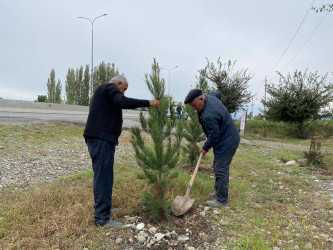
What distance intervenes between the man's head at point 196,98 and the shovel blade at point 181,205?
1.36 metres

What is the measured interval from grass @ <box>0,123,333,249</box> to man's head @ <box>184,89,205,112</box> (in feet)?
3.34

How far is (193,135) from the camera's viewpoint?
18.3ft

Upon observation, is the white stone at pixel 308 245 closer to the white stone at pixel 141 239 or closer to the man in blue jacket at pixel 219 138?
the man in blue jacket at pixel 219 138

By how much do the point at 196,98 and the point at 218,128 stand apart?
54 centimetres

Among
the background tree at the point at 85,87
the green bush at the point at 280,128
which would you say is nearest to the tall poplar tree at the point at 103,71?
the background tree at the point at 85,87

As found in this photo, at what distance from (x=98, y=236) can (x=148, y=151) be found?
3.62 ft

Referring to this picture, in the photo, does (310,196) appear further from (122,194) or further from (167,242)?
(122,194)

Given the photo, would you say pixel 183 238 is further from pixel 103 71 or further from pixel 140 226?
pixel 103 71

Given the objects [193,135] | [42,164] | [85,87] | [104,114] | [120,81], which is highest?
[85,87]

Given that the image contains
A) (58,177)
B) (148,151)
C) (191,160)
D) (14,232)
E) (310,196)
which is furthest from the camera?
(191,160)

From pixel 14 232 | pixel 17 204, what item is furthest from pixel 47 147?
pixel 14 232

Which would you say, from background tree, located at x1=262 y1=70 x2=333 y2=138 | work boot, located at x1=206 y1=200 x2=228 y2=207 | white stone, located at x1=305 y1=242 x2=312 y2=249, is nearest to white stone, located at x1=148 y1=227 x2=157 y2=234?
work boot, located at x1=206 y1=200 x2=228 y2=207

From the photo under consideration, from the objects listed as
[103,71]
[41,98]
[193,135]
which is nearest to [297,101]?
[193,135]

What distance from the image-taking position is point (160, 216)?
312 cm
